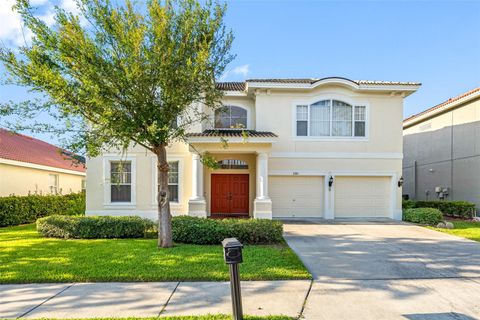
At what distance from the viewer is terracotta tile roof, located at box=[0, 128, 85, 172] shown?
15.9 m

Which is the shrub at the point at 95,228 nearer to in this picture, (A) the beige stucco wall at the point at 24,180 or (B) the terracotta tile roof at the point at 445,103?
(A) the beige stucco wall at the point at 24,180

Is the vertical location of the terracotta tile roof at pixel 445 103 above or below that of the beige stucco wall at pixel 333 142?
above

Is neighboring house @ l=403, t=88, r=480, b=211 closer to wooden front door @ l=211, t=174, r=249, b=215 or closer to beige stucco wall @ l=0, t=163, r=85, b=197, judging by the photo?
wooden front door @ l=211, t=174, r=249, b=215

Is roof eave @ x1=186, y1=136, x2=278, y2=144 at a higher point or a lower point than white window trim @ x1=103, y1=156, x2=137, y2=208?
higher

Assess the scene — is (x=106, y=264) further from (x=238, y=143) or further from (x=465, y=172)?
(x=465, y=172)

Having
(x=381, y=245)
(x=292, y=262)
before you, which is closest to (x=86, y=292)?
(x=292, y=262)

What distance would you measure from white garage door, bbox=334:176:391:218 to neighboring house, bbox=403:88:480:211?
551 centimetres

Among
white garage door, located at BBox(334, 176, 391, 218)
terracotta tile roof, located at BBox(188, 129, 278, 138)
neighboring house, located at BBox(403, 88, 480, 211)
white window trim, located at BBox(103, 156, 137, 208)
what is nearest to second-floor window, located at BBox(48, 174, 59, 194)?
white window trim, located at BBox(103, 156, 137, 208)

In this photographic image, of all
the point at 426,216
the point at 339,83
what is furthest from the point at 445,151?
the point at 339,83

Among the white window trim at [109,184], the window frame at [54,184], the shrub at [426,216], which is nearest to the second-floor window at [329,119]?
the shrub at [426,216]

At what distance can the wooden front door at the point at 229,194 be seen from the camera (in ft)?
46.5

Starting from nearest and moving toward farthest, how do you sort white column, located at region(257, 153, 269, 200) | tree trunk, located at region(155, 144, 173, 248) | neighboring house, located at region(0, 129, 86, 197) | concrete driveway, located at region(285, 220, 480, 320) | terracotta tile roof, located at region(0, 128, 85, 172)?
concrete driveway, located at region(285, 220, 480, 320) → tree trunk, located at region(155, 144, 173, 248) → white column, located at region(257, 153, 269, 200) → neighboring house, located at region(0, 129, 86, 197) → terracotta tile roof, located at region(0, 128, 85, 172)

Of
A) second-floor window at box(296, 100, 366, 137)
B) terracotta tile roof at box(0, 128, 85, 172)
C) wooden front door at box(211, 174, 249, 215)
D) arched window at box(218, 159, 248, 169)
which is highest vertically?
second-floor window at box(296, 100, 366, 137)

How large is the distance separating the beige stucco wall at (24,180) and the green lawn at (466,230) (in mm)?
20539
